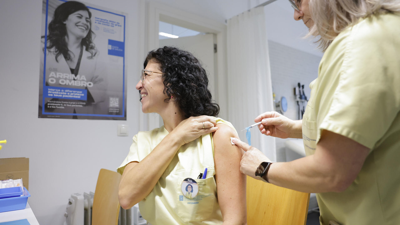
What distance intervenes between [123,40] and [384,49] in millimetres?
2510

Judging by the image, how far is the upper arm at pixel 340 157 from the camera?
1.91ft

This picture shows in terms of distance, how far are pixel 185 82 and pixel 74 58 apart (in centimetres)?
160

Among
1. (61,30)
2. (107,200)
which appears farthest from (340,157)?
(61,30)

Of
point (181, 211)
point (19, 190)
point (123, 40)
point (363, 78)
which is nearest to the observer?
point (363, 78)

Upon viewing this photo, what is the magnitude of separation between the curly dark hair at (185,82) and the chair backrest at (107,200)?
23.3 inches

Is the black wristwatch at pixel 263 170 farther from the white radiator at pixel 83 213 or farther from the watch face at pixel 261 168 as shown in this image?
the white radiator at pixel 83 213

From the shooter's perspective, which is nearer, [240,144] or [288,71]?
[240,144]

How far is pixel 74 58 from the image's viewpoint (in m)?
2.38

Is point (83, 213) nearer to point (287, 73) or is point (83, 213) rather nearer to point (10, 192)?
point (10, 192)

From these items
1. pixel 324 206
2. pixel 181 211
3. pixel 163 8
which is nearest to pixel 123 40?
pixel 163 8

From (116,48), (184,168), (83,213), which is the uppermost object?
(116,48)

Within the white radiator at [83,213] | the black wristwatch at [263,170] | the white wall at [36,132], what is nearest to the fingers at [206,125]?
the black wristwatch at [263,170]

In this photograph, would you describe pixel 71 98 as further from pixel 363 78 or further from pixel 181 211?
pixel 363 78

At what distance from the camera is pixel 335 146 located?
59 centimetres
